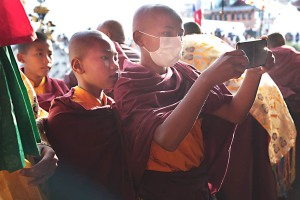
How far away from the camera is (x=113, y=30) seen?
9.16 feet

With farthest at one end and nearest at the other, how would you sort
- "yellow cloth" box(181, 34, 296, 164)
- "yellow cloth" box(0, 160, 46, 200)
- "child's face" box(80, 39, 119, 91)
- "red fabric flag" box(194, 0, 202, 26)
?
"red fabric flag" box(194, 0, 202, 26), "yellow cloth" box(181, 34, 296, 164), "child's face" box(80, 39, 119, 91), "yellow cloth" box(0, 160, 46, 200)

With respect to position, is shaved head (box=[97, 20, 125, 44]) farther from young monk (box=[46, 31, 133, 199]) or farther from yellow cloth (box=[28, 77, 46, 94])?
young monk (box=[46, 31, 133, 199])

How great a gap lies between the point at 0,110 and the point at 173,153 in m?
0.71

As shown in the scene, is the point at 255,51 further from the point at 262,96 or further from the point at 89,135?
the point at 262,96

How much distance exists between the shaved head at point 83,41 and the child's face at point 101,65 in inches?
0.6

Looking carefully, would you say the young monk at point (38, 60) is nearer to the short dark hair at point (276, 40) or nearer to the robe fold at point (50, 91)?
the robe fold at point (50, 91)

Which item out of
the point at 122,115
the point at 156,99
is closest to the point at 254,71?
the point at 156,99

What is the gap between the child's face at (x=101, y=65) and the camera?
149 cm

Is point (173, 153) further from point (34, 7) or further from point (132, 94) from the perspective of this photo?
point (34, 7)

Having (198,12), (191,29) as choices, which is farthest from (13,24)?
(198,12)

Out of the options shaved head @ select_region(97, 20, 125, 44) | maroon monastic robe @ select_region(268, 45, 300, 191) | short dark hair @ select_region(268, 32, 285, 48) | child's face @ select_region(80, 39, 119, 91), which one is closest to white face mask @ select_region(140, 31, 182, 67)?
child's face @ select_region(80, 39, 119, 91)

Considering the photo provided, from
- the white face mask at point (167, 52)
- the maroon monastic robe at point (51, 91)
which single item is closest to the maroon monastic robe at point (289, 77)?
the maroon monastic robe at point (51, 91)

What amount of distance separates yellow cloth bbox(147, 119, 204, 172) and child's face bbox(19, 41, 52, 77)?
1.22 m

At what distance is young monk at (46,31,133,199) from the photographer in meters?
1.39
